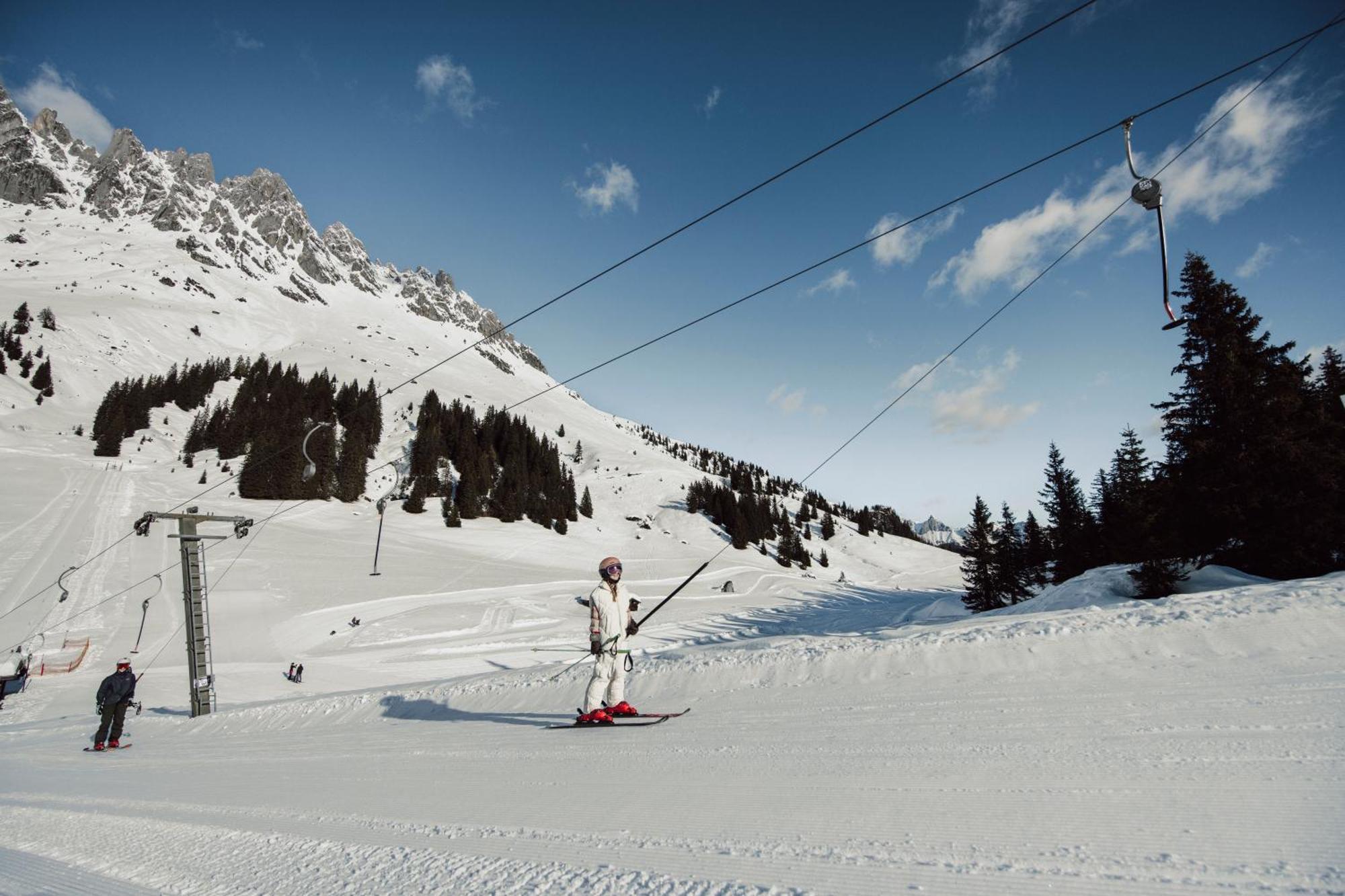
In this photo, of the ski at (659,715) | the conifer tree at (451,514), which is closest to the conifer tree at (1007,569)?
the ski at (659,715)

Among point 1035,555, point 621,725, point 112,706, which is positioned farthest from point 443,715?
point 1035,555

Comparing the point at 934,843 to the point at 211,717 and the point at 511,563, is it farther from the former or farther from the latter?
the point at 511,563

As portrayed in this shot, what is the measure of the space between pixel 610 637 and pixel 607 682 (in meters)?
0.59

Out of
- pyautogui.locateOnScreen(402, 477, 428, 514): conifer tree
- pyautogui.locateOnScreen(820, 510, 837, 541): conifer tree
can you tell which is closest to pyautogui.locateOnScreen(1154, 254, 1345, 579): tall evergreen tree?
pyautogui.locateOnScreen(402, 477, 428, 514): conifer tree

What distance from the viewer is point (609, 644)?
6660mm

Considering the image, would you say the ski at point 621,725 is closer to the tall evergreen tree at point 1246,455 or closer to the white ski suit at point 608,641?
the white ski suit at point 608,641

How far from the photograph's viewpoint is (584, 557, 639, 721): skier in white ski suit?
6551 millimetres

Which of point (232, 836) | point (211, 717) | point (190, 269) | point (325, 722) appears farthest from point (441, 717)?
point (190, 269)

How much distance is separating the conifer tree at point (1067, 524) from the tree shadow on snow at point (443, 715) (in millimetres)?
35865

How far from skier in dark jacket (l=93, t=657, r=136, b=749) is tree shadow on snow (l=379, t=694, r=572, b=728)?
4576mm

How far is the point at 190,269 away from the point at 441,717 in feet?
743

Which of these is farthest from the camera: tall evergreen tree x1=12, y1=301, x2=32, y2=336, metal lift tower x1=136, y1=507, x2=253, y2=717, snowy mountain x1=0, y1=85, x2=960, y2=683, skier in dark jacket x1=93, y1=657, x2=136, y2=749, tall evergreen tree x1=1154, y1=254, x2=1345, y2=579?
tall evergreen tree x1=12, y1=301, x2=32, y2=336

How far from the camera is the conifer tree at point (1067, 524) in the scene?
110 ft

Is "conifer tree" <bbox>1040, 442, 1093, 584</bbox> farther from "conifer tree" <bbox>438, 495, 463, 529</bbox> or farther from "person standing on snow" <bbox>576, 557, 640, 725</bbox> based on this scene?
"conifer tree" <bbox>438, 495, 463, 529</bbox>
